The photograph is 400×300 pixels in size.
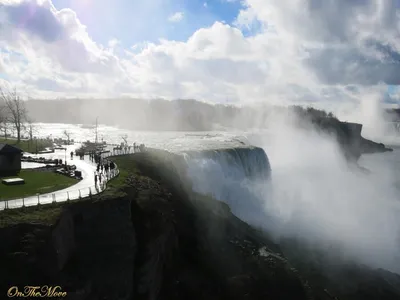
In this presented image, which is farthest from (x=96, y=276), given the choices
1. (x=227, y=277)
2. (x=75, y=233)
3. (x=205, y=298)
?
(x=227, y=277)

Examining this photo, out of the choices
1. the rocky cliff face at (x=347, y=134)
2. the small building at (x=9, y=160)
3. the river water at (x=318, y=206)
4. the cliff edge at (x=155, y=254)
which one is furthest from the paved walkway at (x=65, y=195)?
the rocky cliff face at (x=347, y=134)

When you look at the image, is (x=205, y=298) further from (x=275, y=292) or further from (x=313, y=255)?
(x=313, y=255)

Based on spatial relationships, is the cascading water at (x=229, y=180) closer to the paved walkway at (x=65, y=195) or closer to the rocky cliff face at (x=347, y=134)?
the paved walkway at (x=65, y=195)

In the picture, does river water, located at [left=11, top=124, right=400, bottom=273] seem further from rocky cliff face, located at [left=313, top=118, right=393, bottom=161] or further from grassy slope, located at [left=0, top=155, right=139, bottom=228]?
rocky cliff face, located at [left=313, top=118, right=393, bottom=161]

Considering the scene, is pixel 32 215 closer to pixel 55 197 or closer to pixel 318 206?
pixel 55 197

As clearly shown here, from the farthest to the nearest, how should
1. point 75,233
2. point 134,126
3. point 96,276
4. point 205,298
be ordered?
point 134,126, point 205,298, point 75,233, point 96,276

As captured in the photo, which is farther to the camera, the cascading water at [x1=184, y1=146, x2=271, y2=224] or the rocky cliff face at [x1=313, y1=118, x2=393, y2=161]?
the rocky cliff face at [x1=313, y1=118, x2=393, y2=161]

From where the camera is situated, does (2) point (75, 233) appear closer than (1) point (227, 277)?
Yes

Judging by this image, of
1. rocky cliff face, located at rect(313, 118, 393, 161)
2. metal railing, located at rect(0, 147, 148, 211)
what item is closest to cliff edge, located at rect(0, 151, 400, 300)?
metal railing, located at rect(0, 147, 148, 211)
